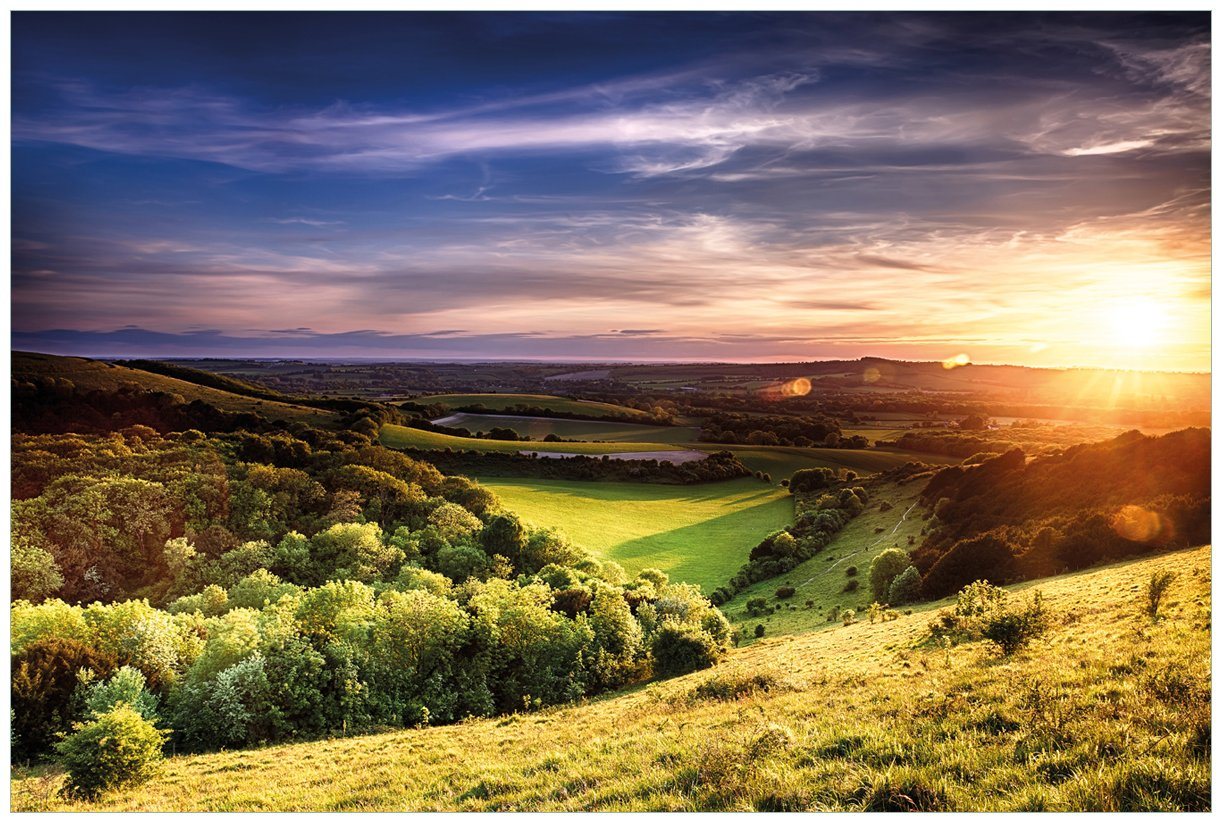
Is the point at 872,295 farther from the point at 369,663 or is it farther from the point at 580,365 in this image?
the point at 369,663

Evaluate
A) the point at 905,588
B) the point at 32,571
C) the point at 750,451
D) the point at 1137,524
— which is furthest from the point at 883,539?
the point at 32,571

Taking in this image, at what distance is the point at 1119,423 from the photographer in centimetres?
1218

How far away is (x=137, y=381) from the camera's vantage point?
1667 cm

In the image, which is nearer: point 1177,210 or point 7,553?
point 7,553

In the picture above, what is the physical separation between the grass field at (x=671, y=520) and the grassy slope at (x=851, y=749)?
27.6ft

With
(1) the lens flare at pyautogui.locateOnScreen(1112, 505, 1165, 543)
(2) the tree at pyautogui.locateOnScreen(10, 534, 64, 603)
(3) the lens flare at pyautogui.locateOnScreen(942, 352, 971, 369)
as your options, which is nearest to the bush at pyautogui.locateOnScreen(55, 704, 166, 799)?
(2) the tree at pyautogui.locateOnScreen(10, 534, 64, 603)

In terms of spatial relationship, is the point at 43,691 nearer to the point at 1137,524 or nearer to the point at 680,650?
the point at 680,650

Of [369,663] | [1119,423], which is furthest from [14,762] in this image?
[1119,423]

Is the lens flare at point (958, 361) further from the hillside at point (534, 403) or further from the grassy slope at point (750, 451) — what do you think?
the hillside at point (534, 403)

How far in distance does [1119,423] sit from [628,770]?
13.0 m

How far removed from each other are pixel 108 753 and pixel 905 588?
17.3 meters

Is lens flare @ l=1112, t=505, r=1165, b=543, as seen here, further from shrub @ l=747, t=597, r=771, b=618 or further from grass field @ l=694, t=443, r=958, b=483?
shrub @ l=747, t=597, r=771, b=618

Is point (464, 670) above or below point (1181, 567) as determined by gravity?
below

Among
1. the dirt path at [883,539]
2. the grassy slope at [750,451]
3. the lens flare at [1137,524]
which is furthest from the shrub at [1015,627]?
the grassy slope at [750,451]
